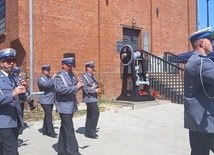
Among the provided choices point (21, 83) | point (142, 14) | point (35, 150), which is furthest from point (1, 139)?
point (142, 14)

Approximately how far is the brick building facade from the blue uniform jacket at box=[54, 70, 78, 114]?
21.2 ft

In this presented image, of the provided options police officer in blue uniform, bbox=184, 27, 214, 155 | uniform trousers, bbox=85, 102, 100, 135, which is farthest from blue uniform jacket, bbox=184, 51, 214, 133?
uniform trousers, bbox=85, 102, 100, 135

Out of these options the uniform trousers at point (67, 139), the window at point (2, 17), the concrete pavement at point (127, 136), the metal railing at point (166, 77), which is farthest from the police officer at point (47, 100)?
the window at point (2, 17)

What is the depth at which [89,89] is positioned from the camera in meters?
7.54

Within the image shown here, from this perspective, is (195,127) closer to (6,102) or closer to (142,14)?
(6,102)

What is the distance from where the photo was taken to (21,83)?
442 centimetres

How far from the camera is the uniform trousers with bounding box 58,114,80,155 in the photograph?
5.48 m

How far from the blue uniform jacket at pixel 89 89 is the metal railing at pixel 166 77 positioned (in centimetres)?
628

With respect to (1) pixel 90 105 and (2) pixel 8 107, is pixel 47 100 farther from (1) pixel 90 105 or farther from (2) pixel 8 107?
(2) pixel 8 107

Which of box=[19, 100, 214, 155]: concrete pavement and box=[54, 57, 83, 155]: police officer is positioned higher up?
box=[54, 57, 83, 155]: police officer

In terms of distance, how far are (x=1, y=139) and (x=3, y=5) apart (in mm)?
11171

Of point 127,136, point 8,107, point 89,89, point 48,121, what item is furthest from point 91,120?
point 8,107

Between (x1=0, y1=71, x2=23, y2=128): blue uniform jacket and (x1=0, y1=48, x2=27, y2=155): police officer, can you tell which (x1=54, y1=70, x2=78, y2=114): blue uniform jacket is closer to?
(x1=0, y1=48, x2=27, y2=155): police officer

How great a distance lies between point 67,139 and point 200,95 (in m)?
2.97
